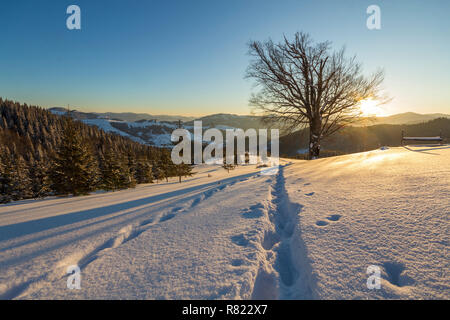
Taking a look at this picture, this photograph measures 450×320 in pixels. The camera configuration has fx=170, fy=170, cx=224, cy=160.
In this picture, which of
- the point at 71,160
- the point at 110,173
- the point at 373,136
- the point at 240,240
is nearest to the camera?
the point at 240,240

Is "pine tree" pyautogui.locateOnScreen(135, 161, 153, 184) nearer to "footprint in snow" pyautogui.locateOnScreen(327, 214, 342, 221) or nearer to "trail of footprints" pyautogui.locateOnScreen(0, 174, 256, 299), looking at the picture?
"trail of footprints" pyautogui.locateOnScreen(0, 174, 256, 299)

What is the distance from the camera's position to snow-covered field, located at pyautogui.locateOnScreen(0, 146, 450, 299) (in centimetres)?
162

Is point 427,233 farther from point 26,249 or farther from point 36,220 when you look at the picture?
point 36,220

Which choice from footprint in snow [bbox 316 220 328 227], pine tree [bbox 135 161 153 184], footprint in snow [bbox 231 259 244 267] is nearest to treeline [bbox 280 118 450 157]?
pine tree [bbox 135 161 153 184]

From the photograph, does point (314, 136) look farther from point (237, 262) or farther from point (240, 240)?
point (237, 262)

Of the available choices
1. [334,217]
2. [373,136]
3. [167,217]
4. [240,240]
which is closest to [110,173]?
[167,217]

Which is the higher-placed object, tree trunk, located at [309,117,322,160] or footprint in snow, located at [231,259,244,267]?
tree trunk, located at [309,117,322,160]

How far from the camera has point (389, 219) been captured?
245 cm

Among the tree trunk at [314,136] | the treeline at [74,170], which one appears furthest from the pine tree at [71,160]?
the tree trunk at [314,136]

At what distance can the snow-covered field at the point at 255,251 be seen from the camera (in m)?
1.62

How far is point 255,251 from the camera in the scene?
2256mm

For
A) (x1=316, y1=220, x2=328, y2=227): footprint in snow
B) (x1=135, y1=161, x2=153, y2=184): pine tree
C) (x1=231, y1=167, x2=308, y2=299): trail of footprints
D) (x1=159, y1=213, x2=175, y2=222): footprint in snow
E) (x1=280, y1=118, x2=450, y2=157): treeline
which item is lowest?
(x1=135, y1=161, x2=153, y2=184): pine tree
